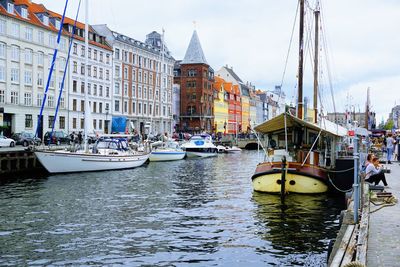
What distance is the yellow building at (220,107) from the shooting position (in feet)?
453

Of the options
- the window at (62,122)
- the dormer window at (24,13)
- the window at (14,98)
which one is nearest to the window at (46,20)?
the dormer window at (24,13)

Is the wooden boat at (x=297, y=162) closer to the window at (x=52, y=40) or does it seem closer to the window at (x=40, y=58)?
the window at (x=40, y=58)

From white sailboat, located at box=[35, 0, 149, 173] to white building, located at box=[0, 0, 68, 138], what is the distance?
23.6 m

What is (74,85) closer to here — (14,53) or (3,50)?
(14,53)

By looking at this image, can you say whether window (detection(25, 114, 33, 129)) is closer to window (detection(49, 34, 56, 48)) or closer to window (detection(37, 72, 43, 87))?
window (detection(37, 72, 43, 87))

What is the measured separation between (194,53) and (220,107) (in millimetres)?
19478

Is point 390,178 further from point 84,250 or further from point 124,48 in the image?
point 124,48

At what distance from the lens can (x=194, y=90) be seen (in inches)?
5037

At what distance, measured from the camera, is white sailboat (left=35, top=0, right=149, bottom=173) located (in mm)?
37719

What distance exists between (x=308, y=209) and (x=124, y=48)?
78.5 metres

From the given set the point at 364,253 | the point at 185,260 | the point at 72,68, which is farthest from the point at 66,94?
the point at 364,253

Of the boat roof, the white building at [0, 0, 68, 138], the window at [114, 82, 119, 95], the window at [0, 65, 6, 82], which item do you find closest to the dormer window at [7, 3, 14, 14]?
the white building at [0, 0, 68, 138]

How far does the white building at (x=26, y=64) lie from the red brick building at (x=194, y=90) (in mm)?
54094

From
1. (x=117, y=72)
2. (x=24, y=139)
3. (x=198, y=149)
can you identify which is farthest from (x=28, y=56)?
(x=198, y=149)
